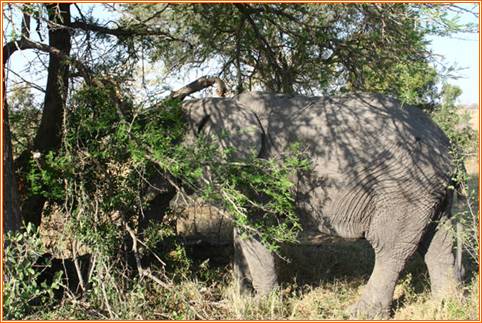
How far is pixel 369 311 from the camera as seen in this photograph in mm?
5125

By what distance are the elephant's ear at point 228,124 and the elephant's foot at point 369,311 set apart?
165 centimetres

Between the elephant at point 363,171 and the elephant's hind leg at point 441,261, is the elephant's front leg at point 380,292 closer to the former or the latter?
the elephant at point 363,171

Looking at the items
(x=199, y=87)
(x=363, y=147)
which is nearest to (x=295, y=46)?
(x=199, y=87)

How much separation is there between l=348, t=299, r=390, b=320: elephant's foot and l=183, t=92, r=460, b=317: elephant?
0.03 feet

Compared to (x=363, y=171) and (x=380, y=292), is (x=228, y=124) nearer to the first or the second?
(x=363, y=171)

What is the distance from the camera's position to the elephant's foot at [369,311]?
508 cm

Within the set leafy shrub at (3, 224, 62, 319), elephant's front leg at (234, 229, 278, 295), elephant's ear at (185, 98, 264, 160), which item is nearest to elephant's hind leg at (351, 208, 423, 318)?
elephant's front leg at (234, 229, 278, 295)

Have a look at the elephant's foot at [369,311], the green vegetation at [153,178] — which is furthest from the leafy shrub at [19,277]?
the elephant's foot at [369,311]

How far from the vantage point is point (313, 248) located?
7547 mm

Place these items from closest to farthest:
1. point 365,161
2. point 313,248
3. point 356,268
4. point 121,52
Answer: point 365,161
point 121,52
point 356,268
point 313,248

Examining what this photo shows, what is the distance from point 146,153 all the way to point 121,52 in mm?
2034

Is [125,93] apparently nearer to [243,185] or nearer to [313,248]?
[243,185]

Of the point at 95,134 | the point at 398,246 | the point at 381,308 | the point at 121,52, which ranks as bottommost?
the point at 381,308

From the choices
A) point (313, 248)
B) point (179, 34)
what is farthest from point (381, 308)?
point (179, 34)
